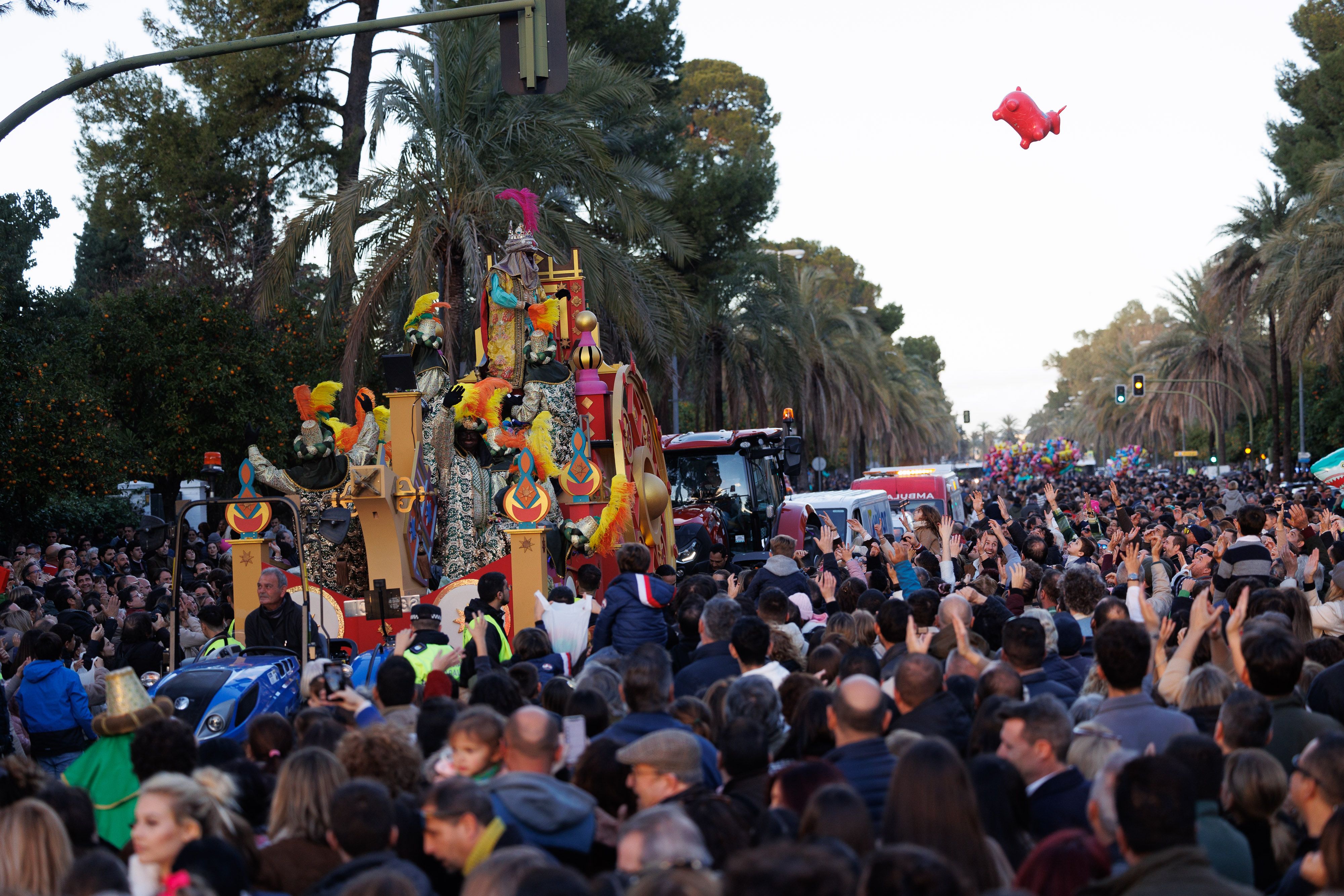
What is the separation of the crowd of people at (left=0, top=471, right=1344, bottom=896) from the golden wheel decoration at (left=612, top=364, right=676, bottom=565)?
5.41 metres

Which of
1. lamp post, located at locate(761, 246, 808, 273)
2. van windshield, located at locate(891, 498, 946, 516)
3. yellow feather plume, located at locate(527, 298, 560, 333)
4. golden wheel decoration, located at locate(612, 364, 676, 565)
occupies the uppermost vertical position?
lamp post, located at locate(761, 246, 808, 273)

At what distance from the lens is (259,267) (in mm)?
31344

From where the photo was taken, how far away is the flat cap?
444cm

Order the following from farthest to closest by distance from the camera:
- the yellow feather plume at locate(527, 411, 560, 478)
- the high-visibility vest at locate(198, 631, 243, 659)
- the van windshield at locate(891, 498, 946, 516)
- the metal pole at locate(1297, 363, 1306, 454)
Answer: the metal pole at locate(1297, 363, 1306, 454) < the van windshield at locate(891, 498, 946, 516) < the yellow feather plume at locate(527, 411, 560, 478) < the high-visibility vest at locate(198, 631, 243, 659)

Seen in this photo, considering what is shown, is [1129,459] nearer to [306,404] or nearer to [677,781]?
[306,404]

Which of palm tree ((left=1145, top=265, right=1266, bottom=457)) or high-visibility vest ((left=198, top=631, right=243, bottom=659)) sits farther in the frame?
palm tree ((left=1145, top=265, right=1266, bottom=457))

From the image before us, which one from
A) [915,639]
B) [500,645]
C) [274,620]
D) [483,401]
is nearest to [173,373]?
[483,401]

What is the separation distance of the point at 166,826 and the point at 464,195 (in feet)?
50.6

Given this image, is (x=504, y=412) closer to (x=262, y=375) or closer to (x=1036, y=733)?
(x=1036, y=733)

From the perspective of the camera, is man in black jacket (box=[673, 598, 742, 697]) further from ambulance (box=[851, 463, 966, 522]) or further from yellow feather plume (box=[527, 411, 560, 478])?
ambulance (box=[851, 463, 966, 522])

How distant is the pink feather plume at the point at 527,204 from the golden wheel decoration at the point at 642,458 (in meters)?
1.84

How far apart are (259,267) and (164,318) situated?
223 inches

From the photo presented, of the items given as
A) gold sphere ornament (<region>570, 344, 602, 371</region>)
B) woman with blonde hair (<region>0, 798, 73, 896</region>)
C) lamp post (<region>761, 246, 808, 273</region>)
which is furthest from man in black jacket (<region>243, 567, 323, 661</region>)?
lamp post (<region>761, 246, 808, 273</region>)

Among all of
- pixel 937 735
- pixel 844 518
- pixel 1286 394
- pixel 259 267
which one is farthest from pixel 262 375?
pixel 1286 394
